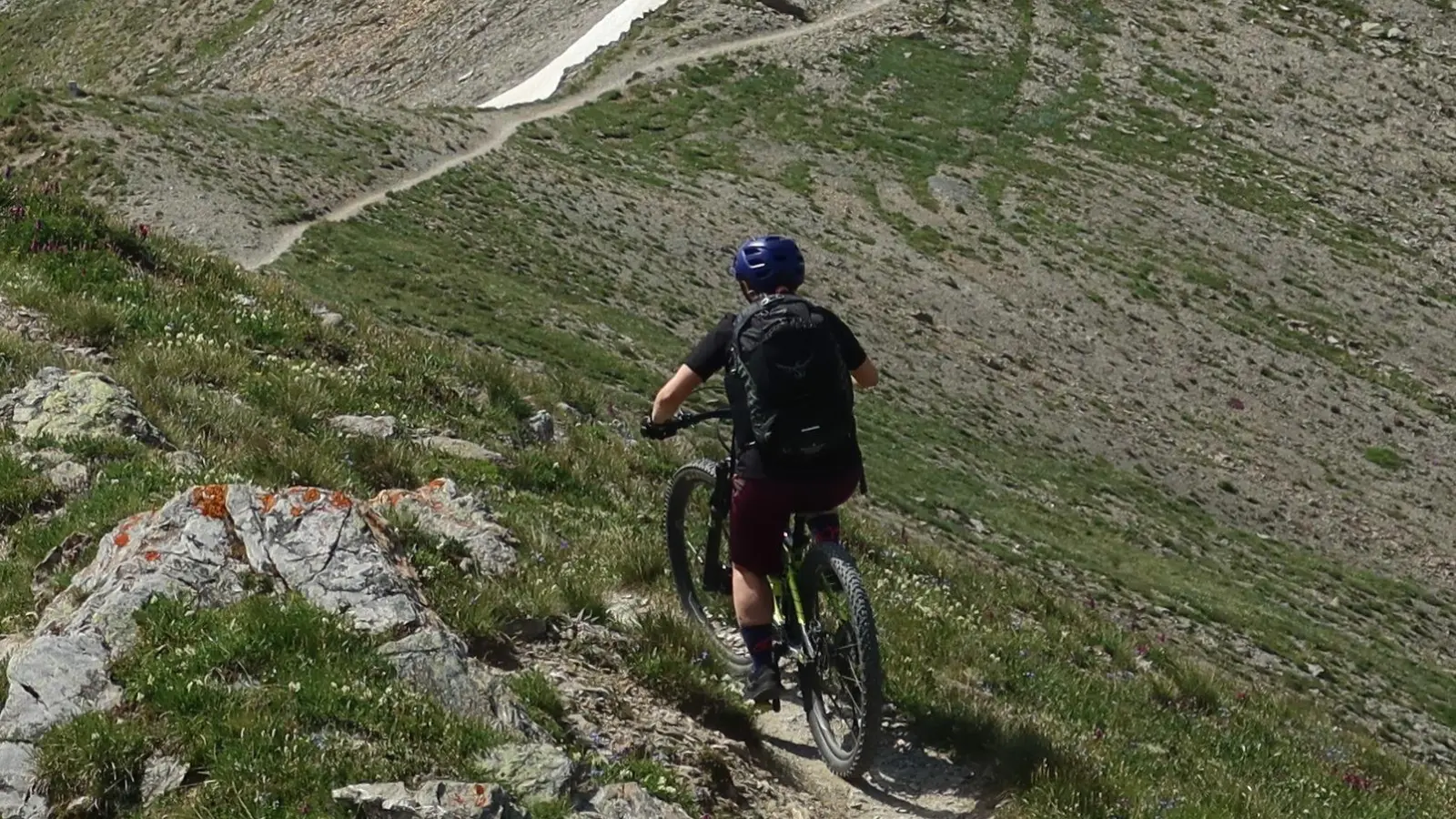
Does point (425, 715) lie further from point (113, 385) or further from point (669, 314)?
point (669, 314)

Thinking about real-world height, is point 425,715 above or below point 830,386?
below

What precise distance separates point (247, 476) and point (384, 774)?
14.0ft

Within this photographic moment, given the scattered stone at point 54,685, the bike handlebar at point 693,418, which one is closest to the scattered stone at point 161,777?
the scattered stone at point 54,685

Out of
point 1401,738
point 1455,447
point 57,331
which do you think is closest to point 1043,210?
point 1455,447

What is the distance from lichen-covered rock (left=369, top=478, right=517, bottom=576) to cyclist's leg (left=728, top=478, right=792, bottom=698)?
1.88m

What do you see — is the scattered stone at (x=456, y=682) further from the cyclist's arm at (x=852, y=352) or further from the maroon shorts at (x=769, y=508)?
the cyclist's arm at (x=852, y=352)

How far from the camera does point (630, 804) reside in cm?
673

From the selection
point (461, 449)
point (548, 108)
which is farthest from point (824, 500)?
point (548, 108)

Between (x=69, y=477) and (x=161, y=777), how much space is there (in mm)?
4080

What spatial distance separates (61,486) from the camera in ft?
30.7

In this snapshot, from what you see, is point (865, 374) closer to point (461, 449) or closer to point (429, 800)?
point (429, 800)

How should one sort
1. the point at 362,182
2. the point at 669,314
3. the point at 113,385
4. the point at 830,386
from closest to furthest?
the point at 830,386 < the point at 113,385 < the point at 669,314 < the point at 362,182

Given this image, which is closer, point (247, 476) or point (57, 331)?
point (247, 476)

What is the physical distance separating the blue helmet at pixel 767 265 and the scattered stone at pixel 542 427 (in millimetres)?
6502
